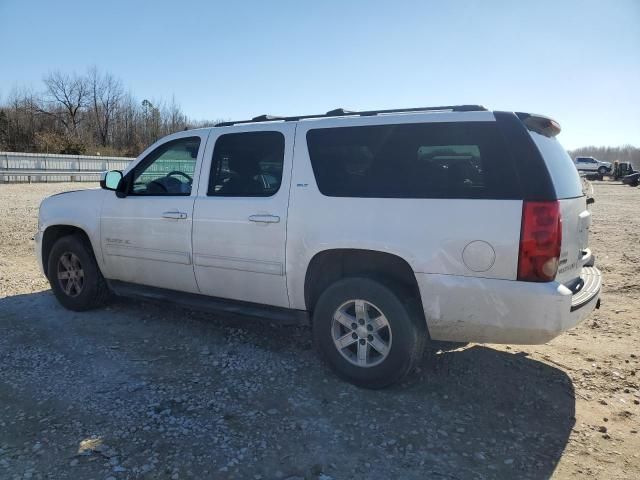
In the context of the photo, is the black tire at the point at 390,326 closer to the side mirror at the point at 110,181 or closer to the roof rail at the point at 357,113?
the roof rail at the point at 357,113

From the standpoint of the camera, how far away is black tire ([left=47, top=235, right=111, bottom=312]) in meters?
5.26

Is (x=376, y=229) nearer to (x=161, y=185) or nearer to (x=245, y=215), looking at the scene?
(x=245, y=215)

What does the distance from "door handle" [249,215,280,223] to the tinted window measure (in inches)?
7.6

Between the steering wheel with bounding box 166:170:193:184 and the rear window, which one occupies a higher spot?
the rear window

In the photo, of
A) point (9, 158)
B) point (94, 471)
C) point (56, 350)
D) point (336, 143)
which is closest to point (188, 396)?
point (94, 471)

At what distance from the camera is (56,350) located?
14.2 feet

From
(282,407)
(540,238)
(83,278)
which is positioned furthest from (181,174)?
(540,238)

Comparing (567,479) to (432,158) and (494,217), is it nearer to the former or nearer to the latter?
(494,217)

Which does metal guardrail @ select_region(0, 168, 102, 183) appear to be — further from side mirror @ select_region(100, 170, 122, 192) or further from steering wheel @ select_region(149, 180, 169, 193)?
steering wheel @ select_region(149, 180, 169, 193)

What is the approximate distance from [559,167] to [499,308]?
110 cm

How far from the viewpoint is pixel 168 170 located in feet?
16.1

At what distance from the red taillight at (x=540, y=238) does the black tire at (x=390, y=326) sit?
0.85 m

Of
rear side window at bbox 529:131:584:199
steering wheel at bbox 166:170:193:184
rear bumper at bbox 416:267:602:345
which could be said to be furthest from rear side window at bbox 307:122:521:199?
steering wheel at bbox 166:170:193:184

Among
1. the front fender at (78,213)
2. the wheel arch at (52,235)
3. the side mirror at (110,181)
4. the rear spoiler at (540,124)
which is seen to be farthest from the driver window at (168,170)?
the rear spoiler at (540,124)
